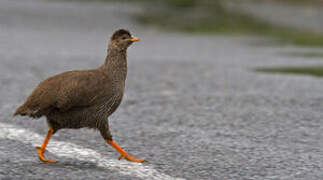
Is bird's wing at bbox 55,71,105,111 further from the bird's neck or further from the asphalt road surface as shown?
the asphalt road surface

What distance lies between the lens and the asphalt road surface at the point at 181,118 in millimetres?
4449

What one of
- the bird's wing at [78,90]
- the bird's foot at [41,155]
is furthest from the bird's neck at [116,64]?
the bird's foot at [41,155]

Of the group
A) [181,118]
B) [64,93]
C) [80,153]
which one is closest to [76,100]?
[64,93]

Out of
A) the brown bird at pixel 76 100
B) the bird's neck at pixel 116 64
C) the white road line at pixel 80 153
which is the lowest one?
the white road line at pixel 80 153

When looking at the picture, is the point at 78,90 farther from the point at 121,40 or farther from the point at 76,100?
the point at 121,40

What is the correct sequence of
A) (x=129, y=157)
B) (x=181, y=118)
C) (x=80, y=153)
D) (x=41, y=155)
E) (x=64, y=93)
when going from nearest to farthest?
1. (x=64, y=93)
2. (x=41, y=155)
3. (x=129, y=157)
4. (x=80, y=153)
5. (x=181, y=118)

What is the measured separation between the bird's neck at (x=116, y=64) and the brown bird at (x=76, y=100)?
1.0 inches

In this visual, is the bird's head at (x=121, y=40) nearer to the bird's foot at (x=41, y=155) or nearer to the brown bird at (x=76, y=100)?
the brown bird at (x=76, y=100)

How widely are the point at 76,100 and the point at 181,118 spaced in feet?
7.15

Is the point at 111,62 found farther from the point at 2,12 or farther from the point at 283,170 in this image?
the point at 2,12

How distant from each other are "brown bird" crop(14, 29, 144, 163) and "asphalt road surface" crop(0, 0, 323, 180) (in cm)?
32

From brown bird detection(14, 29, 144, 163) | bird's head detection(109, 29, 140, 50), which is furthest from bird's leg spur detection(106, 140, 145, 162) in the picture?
bird's head detection(109, 29, 140, 50)

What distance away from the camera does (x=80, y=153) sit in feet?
15.9

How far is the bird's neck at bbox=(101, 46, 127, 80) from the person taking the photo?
466 cm
